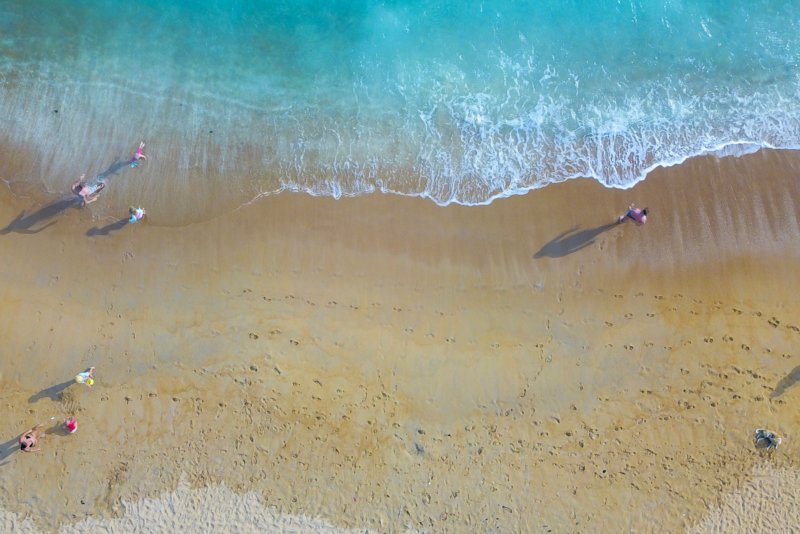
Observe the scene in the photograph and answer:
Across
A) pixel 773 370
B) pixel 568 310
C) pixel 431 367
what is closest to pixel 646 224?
pixel 568 310

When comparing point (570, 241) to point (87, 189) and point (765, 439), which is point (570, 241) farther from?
point (87, 189)

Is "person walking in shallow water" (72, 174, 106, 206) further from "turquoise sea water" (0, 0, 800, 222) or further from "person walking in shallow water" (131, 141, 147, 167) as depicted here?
"person walking in shallow water" (131, 141, 147, 167)

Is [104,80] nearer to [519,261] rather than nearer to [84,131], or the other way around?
[84,131]

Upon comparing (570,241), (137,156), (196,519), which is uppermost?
(137,156)

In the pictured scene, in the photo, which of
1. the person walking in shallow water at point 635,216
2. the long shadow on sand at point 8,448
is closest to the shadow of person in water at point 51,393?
the long shadow on sand at point 8,448

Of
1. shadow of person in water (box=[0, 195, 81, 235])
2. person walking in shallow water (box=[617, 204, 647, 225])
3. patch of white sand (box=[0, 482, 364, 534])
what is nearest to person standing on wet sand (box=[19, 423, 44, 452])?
patch of white sand (box=[0, 482, 364, 534])

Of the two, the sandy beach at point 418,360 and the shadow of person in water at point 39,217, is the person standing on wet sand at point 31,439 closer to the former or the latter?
the sandy beach at point 418,360

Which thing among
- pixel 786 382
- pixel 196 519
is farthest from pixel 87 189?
pixel 786 382
